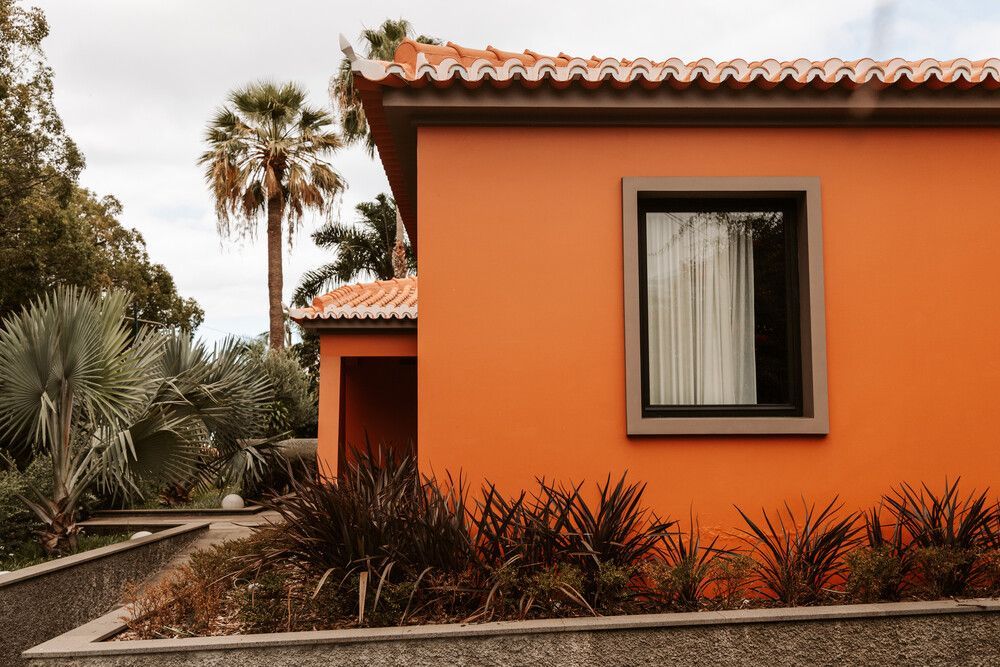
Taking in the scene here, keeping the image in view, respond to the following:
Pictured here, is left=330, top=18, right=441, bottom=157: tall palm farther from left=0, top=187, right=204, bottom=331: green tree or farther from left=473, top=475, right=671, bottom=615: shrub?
left=473, top=475, right=671, bottom=615: shrub

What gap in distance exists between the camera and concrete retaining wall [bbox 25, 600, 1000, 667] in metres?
4.58

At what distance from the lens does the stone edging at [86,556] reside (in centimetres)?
651

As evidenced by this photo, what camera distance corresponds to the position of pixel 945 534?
216 inches

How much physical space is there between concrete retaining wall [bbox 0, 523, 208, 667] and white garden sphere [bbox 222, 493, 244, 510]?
427 cm

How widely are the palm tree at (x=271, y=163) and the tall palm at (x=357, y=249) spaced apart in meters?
3.93

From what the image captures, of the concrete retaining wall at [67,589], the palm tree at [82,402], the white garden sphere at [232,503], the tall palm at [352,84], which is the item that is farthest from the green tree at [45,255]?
the concrete retaining wall at [67,589]

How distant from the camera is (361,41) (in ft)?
85.5

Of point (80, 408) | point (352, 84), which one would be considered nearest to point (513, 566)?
point (80, 408)

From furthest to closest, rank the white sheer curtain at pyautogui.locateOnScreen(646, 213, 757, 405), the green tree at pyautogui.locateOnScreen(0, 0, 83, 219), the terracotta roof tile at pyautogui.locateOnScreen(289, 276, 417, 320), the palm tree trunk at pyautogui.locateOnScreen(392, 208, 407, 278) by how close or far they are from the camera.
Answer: the palm tree trunk at pyautogui.locateOnScreen(392, 208, 407, 278) → the green tree at pyautogui.locateOnScreen(0, 0, 83, 219) → the terracotta roof tile at pyautogui.locateOnScreen(289, 276, 417, 320) → the white sheer curtain at pyautogui.locateOnScreen(646, 213, 757, 405)

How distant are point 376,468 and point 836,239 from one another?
386cm

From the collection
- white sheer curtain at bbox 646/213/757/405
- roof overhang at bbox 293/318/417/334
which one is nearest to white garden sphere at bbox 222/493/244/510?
roof overhang at bbox 293/318/417/334

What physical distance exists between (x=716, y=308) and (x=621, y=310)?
860mm

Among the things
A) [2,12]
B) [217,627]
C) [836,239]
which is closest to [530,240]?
[836,239]

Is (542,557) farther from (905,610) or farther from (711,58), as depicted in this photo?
(711,58)
